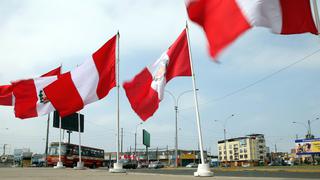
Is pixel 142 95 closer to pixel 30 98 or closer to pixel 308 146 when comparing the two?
pixel 30 98

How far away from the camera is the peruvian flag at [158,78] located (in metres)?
16.4

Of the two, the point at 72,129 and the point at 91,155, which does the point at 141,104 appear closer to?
the point at 91,155

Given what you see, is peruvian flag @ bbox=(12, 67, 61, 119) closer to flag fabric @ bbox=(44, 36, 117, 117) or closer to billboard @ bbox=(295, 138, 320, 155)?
flag fabric @ bbox=(44, 36, 117, 117)

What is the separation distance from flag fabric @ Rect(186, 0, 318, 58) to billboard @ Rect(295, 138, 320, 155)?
77.8 meters

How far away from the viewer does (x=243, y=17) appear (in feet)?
29.3

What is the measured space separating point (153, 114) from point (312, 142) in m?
74.1

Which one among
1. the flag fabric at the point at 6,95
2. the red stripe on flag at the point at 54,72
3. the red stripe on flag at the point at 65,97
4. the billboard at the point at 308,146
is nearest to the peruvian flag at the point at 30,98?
the red stripe on flag at the point at 54,72

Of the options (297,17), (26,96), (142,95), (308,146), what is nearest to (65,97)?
(142,95)

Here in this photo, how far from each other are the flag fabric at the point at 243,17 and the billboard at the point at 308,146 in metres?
77.8

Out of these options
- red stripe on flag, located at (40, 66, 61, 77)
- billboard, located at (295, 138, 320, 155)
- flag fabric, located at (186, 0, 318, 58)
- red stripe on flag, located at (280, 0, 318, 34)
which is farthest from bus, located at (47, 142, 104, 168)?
billboard, located at (295, 138, 320, 155)

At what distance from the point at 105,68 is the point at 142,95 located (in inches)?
166

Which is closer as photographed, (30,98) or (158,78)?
(158,78)

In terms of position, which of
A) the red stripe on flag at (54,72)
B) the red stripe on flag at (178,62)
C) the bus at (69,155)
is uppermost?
the red stripe on flag at (54,72)

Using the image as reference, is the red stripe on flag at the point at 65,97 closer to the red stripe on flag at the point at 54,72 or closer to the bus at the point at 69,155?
the red stripe on flag at the point at 54,72
